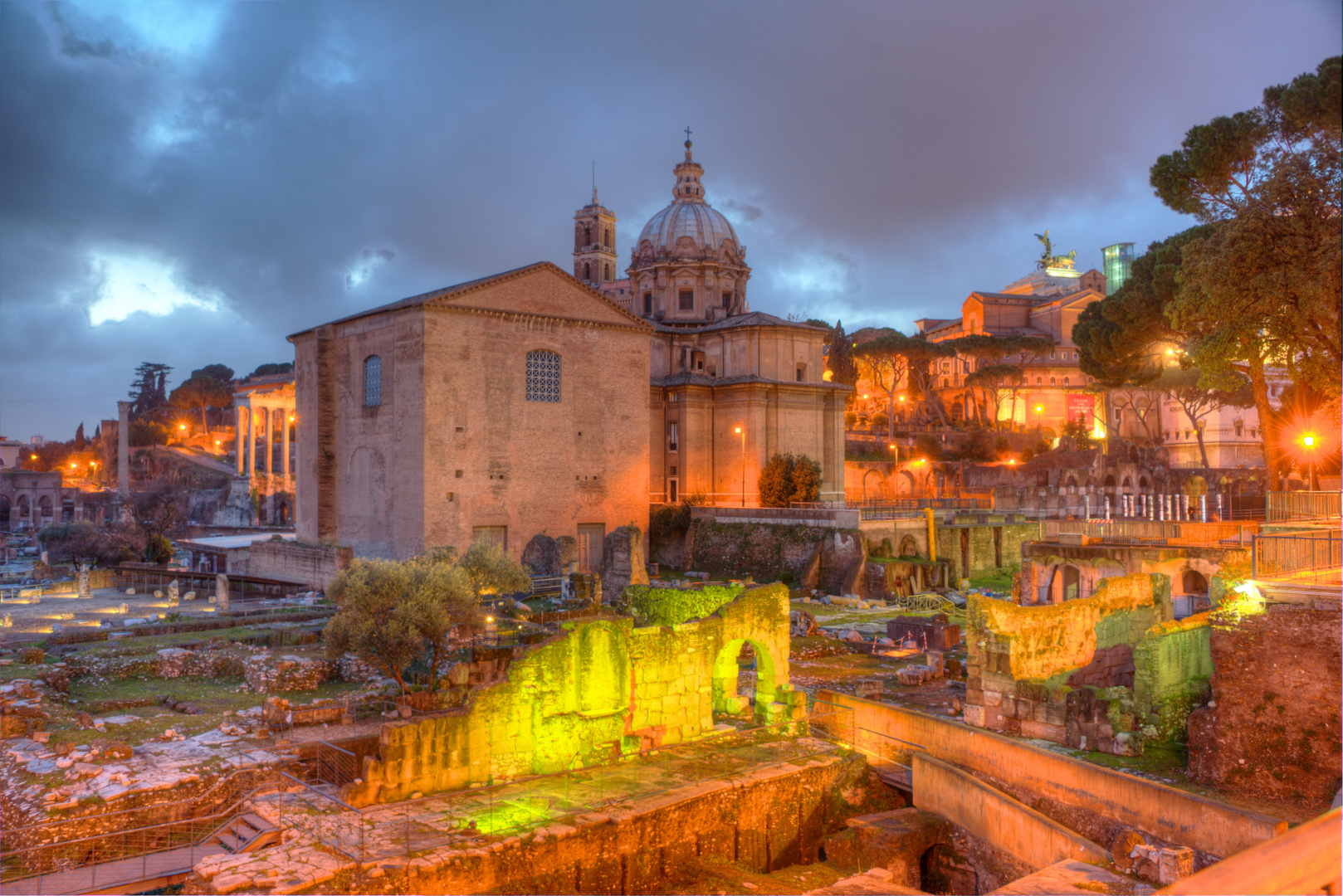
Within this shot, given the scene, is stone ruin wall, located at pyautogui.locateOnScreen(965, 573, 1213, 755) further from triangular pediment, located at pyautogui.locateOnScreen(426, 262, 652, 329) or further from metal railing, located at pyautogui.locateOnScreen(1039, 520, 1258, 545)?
triangular pediment, located at pyautogui.locateOnScreen(426, 262, 652, 329)

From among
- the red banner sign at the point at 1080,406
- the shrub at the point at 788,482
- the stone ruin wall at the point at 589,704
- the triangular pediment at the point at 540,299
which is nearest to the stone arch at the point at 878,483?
the shrub at the point at 788,482

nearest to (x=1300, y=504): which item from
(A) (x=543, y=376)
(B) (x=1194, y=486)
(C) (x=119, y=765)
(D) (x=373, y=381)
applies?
(B) (x=1194, y=486)

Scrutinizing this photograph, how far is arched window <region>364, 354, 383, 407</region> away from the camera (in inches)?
1378

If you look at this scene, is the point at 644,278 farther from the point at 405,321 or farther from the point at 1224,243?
the point at 1224,243

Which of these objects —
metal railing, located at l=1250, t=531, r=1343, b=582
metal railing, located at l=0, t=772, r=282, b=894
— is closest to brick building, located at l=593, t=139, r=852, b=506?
metal railing, located at l=1250, t=531, r=1343, b=582

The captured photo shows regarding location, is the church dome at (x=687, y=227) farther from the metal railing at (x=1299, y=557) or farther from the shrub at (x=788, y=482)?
the metal railing at (x=1299, y=557)

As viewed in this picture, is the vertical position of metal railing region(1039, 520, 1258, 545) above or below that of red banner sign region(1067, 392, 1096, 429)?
below

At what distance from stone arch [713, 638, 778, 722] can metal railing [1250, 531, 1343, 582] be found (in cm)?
802

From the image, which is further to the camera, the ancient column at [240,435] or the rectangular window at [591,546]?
the ancient column at [240,435]

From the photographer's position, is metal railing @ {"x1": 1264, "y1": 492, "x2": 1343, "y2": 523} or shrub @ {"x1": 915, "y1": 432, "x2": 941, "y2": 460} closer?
metal railing @ {"x1": 1264, "y1": 492, "x2": 1343, "y2": 523}

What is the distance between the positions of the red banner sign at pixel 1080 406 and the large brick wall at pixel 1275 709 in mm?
61792

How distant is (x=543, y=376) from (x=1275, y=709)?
2751cm

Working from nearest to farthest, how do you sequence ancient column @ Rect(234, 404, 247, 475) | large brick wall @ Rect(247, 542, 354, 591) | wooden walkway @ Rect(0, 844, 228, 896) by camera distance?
wooden walkway @ Rect(0, 844, 228, 896) → large brick wall @ Rect(247, 542, 354, 591) → ancient column @ Rect(234, 404, 247, 475)

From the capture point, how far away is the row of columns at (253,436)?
62656 mm
